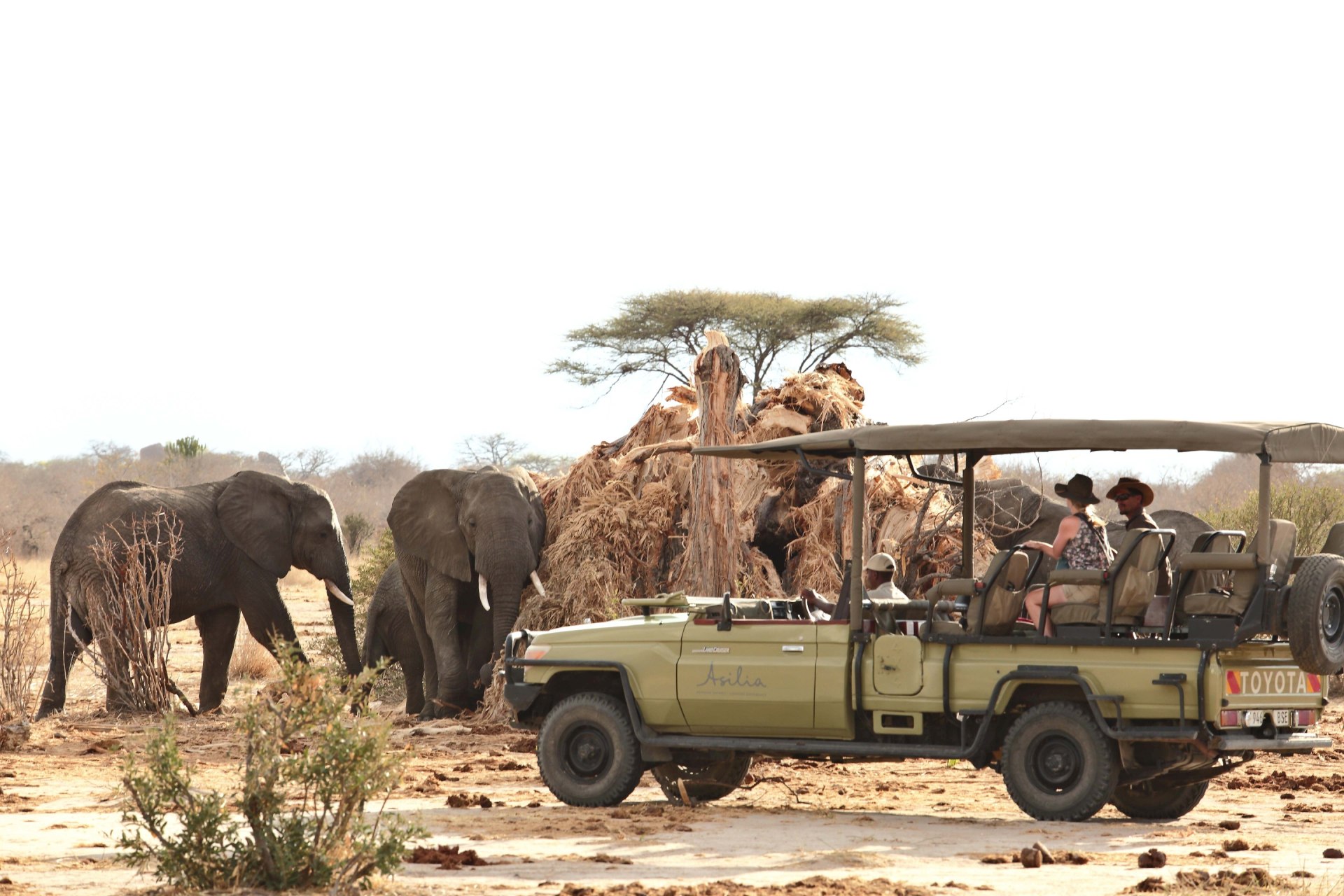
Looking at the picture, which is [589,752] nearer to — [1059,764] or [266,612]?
[1059,764]

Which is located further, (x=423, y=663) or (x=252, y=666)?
(x=252, y=666)

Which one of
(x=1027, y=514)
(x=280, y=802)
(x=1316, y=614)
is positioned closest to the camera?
(x=280, y=802)

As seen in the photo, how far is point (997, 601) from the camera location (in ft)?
A: 37.0

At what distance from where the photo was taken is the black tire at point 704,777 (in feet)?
40.7

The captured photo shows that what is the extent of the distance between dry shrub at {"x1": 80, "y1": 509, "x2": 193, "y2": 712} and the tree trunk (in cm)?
535

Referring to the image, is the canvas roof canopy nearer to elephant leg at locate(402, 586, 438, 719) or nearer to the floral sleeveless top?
the floral sleeveless top

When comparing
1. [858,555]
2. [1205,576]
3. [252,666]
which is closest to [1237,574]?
[1205,576]

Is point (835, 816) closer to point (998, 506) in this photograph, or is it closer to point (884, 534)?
point (884, 534)

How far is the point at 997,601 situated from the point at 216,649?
12.4 meters

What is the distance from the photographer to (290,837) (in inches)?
338

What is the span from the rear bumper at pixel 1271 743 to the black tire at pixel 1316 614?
57 cm

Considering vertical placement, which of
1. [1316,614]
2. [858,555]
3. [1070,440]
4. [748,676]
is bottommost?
[748,676]

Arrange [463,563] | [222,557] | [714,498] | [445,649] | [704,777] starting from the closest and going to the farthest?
1. [704,777]
2. [714,498]
3. [445,649]
4. [463,563]
5. [222,557]

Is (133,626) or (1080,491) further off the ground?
(1080,491)
